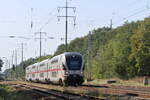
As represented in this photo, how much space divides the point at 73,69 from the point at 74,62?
71 cm

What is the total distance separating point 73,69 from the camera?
37250mm

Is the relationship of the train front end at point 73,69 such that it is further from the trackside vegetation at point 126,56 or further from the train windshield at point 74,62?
the trackside vegetation at point 126,56

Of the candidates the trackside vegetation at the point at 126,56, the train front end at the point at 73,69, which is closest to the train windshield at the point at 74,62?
the train front end at the point at 73,69

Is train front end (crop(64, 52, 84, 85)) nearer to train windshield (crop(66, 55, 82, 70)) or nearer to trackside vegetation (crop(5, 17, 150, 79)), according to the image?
train windshield (crop(66, 55, 82, 70))

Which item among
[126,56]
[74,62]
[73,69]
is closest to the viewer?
[73,69]

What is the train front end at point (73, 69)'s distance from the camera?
121 feet

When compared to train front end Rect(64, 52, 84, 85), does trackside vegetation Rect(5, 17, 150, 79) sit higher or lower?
higher

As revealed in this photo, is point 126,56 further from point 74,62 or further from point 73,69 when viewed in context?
point 73,69

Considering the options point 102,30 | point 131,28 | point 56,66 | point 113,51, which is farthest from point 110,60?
point 102,30

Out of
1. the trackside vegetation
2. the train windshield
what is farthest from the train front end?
the trackside vegetation

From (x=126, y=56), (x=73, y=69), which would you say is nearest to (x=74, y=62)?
(x=73, y=69)

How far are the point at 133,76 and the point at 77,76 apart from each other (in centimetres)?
4314

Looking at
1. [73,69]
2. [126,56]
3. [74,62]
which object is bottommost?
[73,69]

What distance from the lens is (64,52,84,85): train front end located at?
37.0 metres
